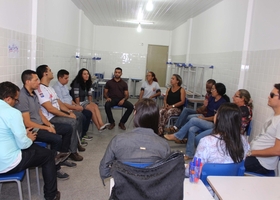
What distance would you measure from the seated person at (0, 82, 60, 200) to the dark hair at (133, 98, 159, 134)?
89 cm

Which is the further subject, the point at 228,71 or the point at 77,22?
the point at 77,22

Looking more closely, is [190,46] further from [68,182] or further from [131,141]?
[131,141]

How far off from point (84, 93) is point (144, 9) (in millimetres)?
2774

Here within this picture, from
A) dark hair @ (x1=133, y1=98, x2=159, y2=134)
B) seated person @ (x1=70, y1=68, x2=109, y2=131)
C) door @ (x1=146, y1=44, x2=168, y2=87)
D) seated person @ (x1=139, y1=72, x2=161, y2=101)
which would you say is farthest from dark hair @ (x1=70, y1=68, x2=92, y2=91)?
door @ (x1=146, y1=44, x2=168, y2=87)

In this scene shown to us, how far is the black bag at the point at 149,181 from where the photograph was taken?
1.20 m

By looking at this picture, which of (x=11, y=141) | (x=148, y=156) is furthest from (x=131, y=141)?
(x=11, y=141)

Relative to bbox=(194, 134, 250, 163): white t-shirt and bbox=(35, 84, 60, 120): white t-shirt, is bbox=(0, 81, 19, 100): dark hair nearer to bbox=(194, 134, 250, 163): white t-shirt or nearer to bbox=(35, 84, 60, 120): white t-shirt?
bbox=(35, 84, 60, 120): white t-shirt

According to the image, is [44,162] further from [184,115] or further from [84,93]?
[184,115]

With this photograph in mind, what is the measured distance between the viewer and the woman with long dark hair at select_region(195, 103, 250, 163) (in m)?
1.87

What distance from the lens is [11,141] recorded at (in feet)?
6.24

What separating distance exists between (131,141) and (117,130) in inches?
135

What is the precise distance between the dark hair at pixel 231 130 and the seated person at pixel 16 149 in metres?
1.48

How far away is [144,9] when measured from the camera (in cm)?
607

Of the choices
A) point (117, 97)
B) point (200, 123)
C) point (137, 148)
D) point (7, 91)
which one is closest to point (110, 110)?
point (117, 97)
